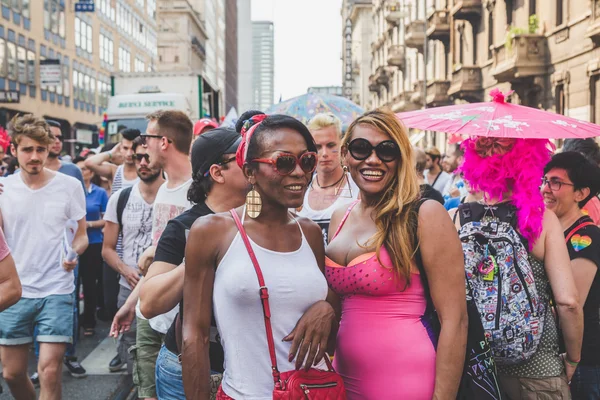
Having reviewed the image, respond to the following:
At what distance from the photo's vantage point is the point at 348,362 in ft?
8.30

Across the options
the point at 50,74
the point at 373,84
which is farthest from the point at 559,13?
the point at 373,84

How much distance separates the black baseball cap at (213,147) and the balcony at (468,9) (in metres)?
25.5

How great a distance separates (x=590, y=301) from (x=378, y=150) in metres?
1.70

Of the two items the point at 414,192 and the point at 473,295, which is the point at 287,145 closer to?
the point at 414,192

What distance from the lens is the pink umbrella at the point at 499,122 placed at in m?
3.16

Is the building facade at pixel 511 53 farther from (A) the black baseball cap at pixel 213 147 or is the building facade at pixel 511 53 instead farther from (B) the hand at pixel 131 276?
(A) the black baseball cap at pixel 213 147

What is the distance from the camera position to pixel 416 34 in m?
35.2

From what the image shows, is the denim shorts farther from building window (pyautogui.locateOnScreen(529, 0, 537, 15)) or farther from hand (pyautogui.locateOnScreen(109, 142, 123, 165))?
building window (pyautogui.locateOnScreen(529, 0, 537, 15))

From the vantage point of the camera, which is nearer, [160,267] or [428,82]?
[160,267]

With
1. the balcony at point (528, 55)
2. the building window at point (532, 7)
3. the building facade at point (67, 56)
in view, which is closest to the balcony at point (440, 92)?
the building window at point (532, 7)

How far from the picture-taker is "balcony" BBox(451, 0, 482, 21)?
26.3 metres

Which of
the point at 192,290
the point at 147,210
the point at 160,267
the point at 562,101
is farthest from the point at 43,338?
the point at 562,101

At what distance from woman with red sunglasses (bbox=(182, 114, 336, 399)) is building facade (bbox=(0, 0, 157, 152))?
100.0 feet

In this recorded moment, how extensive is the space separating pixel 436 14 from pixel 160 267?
99.9 feet
